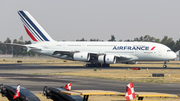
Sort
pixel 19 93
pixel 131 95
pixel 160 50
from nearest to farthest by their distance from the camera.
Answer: pixel 131 95, pixel 19 93, pixel 160 50

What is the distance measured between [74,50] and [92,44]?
4.52 metres

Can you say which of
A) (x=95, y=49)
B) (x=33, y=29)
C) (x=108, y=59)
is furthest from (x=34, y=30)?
(x=108, y=59)

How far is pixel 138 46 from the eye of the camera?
6606cm

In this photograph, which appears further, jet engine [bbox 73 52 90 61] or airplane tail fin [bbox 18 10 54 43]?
airplane tail fin [bbox 18 10 54 43]

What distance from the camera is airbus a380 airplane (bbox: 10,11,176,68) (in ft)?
214

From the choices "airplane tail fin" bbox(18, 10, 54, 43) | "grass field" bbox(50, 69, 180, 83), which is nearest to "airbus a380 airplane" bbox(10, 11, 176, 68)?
"airplane tail fin" bbox(18, 10, 54, 43)

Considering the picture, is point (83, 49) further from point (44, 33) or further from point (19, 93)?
point (19, 93)

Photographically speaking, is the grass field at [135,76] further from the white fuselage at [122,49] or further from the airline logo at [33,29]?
the airline logo at [33,29]

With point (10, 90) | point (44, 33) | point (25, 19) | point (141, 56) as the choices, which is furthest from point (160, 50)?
point (10, 90)

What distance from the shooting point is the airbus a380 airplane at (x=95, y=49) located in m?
65.2

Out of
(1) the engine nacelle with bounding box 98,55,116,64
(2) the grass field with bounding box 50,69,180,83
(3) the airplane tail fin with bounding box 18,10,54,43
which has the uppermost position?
(3) the airplane tail fin with bounding box 18,10,54,43

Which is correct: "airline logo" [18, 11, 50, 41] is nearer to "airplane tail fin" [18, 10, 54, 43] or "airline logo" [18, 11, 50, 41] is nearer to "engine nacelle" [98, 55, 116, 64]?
"airplane tail fin" [18, 10, 54, 43]

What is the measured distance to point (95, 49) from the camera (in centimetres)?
6925

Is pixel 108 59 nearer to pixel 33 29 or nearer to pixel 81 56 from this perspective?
pixel 81 56
